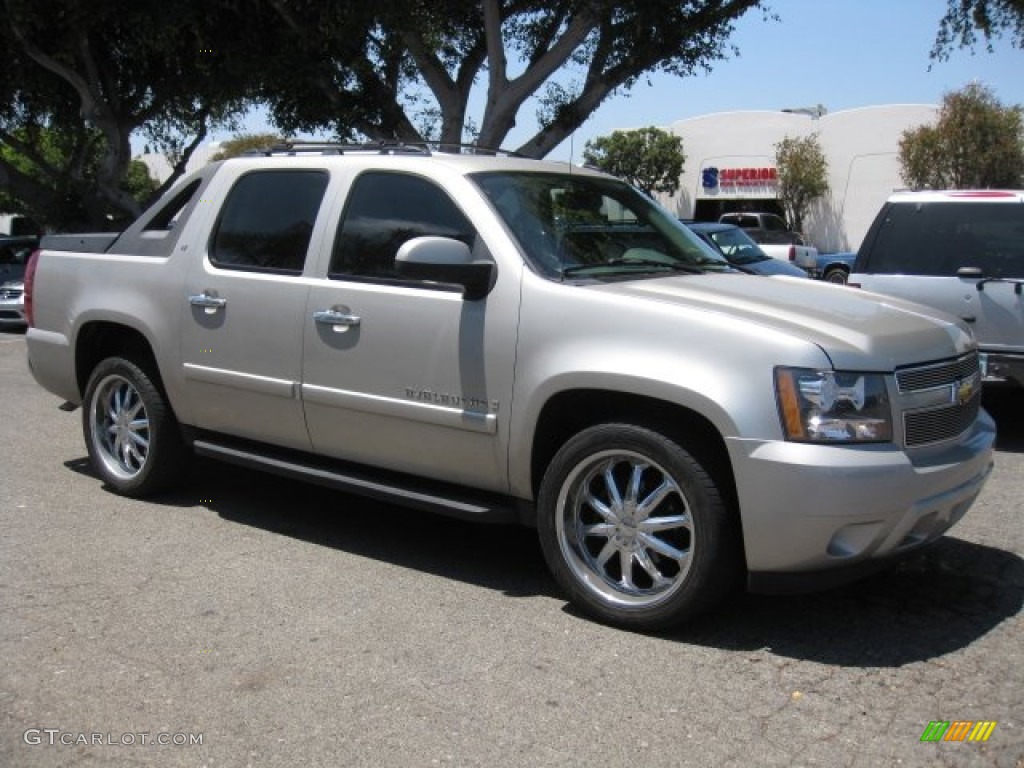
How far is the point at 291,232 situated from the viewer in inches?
217

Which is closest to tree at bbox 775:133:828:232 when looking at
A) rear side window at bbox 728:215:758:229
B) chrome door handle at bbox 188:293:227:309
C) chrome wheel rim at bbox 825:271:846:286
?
rear side window at bbox 728:215:758:229

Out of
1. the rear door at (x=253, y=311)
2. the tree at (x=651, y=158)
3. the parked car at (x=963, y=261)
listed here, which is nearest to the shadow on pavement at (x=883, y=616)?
the rear door at (x=253, y=311)

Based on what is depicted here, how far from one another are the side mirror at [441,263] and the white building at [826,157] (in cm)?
3586

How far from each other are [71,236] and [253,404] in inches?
85.6

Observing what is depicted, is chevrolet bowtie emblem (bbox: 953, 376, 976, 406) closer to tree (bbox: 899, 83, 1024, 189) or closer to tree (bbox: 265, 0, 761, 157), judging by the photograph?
tree (bbox: 265, 0, 761, 157)

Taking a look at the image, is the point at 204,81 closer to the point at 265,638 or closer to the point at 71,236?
the point at 71,236

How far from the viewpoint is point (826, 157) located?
39062mm

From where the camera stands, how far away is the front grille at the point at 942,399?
4078 mm

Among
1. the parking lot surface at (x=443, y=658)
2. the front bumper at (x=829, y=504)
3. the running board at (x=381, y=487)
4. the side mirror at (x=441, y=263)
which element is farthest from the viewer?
the running board at (x=381, y=487)

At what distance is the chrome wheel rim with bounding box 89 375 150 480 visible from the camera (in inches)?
249

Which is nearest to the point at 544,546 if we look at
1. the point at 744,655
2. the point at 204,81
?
the point at 744,655

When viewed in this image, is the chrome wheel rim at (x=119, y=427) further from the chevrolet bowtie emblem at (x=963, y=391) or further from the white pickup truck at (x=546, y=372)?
the chevrolet bowtie emblem at (x=963, y=391)

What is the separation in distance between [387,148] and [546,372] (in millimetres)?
1724

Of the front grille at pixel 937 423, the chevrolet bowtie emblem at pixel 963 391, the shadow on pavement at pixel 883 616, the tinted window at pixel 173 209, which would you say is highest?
the tinted window at pixel 173 209
